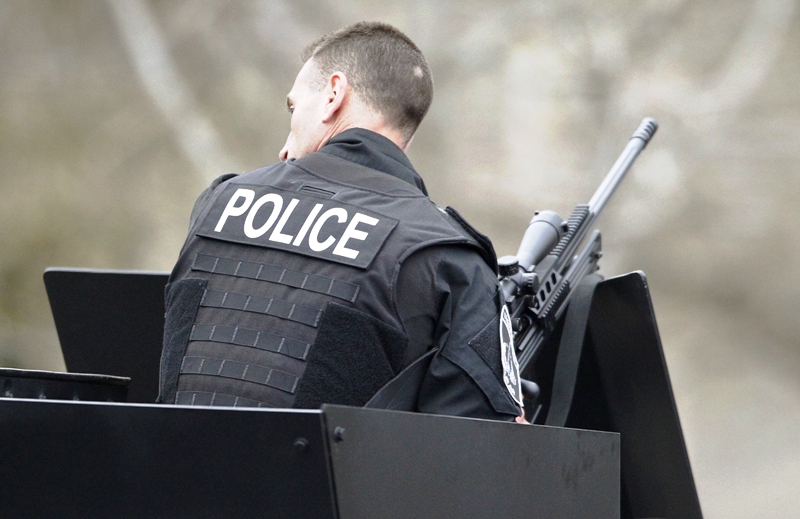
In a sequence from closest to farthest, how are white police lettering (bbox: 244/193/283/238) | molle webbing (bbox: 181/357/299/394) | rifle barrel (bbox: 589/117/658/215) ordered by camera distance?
molle webbing (bbox: 181/357/299/394), white police lettering (bbox: 244/193/283/238), rifle barrel (bbox: 589/117/658/215)

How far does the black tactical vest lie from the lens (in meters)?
1.06

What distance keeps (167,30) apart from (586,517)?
3.76m

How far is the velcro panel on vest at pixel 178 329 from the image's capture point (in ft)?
3.72

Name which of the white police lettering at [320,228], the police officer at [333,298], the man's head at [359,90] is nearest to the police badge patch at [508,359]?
the police officer at [333,298]

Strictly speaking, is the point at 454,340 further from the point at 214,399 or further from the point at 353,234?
the point at 214,399

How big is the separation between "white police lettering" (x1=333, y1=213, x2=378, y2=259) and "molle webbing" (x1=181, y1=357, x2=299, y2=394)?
0.52 feet

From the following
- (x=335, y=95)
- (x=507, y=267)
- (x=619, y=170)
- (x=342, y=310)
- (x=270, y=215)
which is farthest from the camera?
(x=619, y=170)

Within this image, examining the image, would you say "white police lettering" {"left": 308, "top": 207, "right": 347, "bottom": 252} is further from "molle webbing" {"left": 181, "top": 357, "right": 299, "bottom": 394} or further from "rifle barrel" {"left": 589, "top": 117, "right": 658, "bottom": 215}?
"rifle barrel" {"left": 589, "top": 117, "right": 658, "bottom": 215}

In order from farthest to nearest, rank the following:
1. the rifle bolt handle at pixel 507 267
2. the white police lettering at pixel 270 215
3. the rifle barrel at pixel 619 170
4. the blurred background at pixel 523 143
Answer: the blurred background at pixel 523 143, the rifle barrel at pixel 619 170, the rifle bolt handle at pixel 507 267, the white police lettering at pixel 270 215

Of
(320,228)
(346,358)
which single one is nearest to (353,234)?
(320,228)

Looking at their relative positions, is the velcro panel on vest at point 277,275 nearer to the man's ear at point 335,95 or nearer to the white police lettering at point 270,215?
the white police lettering at point 270,215

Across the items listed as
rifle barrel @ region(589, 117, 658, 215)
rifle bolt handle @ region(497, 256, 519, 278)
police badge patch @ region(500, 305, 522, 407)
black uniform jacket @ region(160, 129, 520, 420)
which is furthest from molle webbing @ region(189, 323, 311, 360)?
rifle barrel @ region(589, 117, 658, 215)

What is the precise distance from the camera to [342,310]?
1062 millimetres

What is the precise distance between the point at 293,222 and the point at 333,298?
13cm
